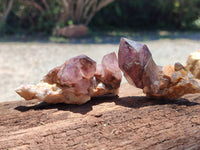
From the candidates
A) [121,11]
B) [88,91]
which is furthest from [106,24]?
[88,91]

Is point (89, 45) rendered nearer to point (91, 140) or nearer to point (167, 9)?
point (167, 9)

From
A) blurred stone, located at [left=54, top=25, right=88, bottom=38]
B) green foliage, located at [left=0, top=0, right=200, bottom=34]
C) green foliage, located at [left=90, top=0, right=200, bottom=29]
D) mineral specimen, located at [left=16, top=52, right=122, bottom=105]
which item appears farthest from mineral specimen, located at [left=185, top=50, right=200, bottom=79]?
green foliage, located at [left=90, top=0, right=200, bottom=29]

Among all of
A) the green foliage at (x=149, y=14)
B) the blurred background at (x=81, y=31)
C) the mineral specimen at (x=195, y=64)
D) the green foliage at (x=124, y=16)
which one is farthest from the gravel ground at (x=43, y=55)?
the green foliage at (x=149, y=14)

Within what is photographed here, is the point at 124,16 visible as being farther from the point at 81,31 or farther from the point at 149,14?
the point at 81,31

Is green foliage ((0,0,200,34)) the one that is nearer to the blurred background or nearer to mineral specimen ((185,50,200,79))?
the blurred background

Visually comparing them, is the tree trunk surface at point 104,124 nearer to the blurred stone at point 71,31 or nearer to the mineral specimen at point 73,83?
the mineral specimen at point 73,83
